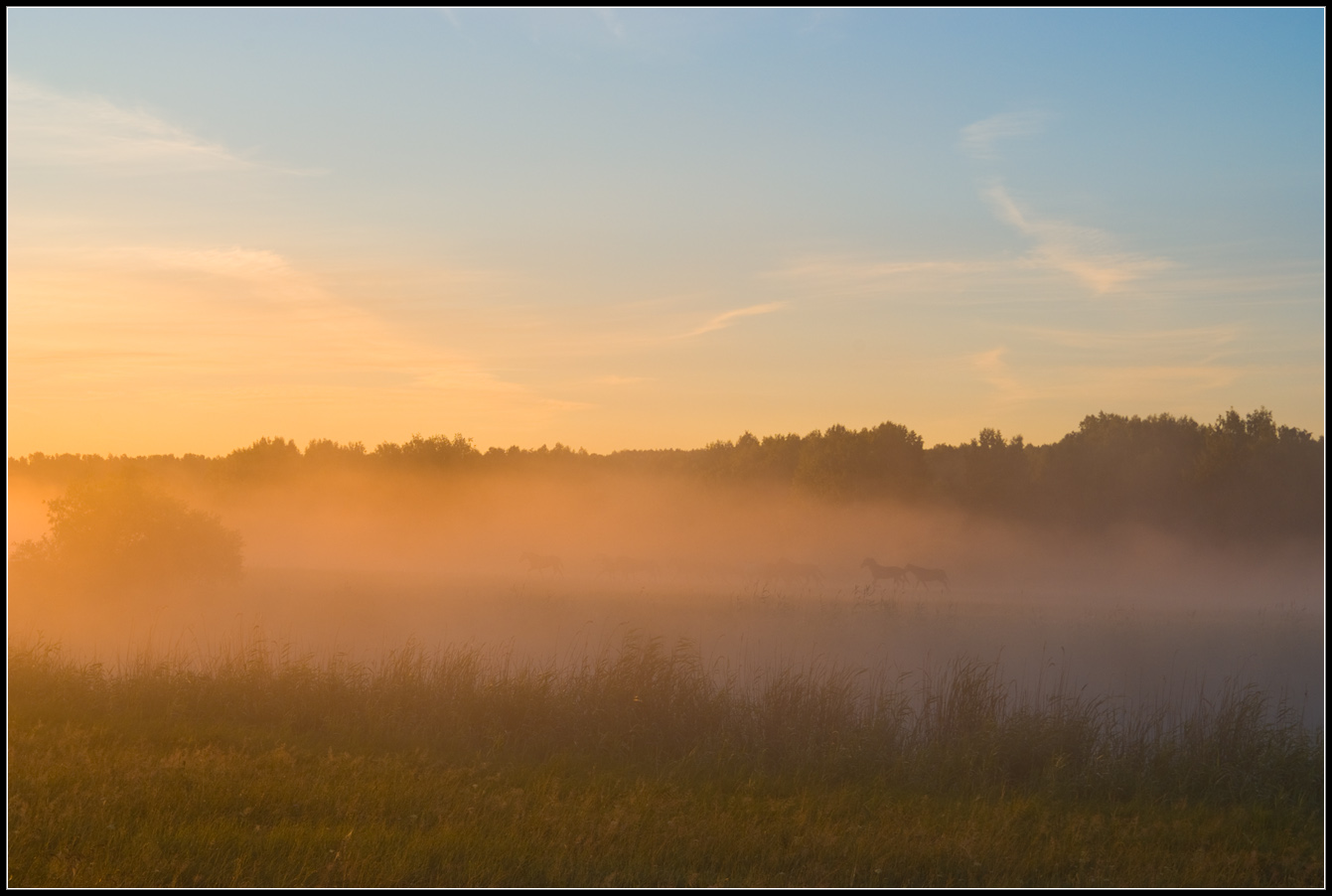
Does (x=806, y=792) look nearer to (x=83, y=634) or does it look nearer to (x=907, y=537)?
(x=83, y=634)

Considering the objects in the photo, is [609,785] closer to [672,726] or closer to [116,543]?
Result: [672,726]

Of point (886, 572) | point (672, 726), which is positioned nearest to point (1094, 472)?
point (886, 572)

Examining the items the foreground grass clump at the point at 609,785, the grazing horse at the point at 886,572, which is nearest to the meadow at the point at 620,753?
the foreground grass clump at the point at 609,785

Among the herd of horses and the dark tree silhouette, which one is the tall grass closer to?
the dark tree silhouette

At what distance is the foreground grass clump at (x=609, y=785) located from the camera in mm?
7461

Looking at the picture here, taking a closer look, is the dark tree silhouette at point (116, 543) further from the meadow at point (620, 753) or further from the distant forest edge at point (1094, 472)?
the distant forest edge at point (1094, 472)

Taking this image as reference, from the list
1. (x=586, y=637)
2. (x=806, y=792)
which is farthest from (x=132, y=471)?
(x=806, y=792)

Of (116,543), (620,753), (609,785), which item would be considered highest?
(116,543)

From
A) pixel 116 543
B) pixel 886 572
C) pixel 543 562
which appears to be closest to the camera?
pixel 116 543

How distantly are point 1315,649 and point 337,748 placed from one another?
27.0 m

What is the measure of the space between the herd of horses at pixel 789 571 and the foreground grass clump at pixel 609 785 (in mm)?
27577

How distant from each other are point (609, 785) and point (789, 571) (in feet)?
123

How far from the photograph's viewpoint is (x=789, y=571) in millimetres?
46656

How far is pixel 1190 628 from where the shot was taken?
3002 centimetres
